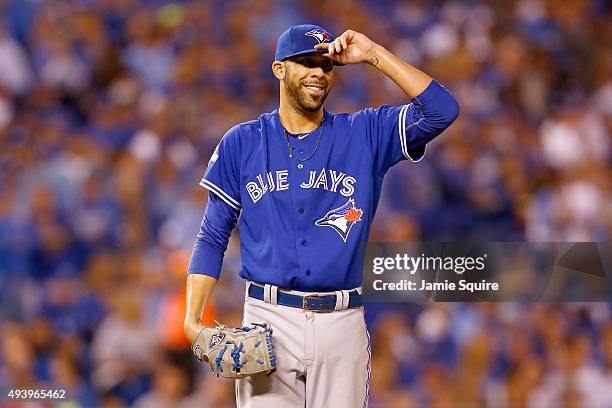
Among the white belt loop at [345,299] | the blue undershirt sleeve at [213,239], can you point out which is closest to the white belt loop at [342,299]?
the white belt loop at [345,299]

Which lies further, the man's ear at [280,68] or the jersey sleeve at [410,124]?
the man's ear at [280,68]

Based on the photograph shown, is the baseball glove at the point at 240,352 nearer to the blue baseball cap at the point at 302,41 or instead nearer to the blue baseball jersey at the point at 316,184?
the blue baseball jersey at the point at 316,184

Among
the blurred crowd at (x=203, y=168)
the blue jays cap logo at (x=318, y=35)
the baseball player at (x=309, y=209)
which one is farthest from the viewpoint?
the blurred crowd at (x=203, y=168)

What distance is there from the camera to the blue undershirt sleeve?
8.46 feet

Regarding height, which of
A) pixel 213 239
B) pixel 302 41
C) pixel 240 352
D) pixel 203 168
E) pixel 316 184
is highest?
pixel 203 168

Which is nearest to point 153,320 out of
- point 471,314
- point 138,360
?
point 138,360

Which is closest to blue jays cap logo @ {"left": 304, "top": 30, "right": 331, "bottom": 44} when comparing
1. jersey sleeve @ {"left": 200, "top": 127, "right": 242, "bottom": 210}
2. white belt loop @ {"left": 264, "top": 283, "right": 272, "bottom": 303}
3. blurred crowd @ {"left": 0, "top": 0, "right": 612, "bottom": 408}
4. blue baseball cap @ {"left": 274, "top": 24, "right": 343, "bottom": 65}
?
blue baseball cap @ {"left": 274, "top": 24, "right": 343, "bottom": 65}

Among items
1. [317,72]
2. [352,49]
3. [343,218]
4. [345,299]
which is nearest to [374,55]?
[352,49]

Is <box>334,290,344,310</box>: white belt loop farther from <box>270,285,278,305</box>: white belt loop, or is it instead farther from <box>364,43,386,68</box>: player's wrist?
<box>364,43,386,68</box>: player's wrist

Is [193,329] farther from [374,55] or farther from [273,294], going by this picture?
[374,55]

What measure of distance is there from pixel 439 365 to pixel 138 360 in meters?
1.63

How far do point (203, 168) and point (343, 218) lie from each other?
2.79 meters

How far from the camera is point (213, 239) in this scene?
2.61 m

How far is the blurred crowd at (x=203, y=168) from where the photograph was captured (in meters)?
4.75
